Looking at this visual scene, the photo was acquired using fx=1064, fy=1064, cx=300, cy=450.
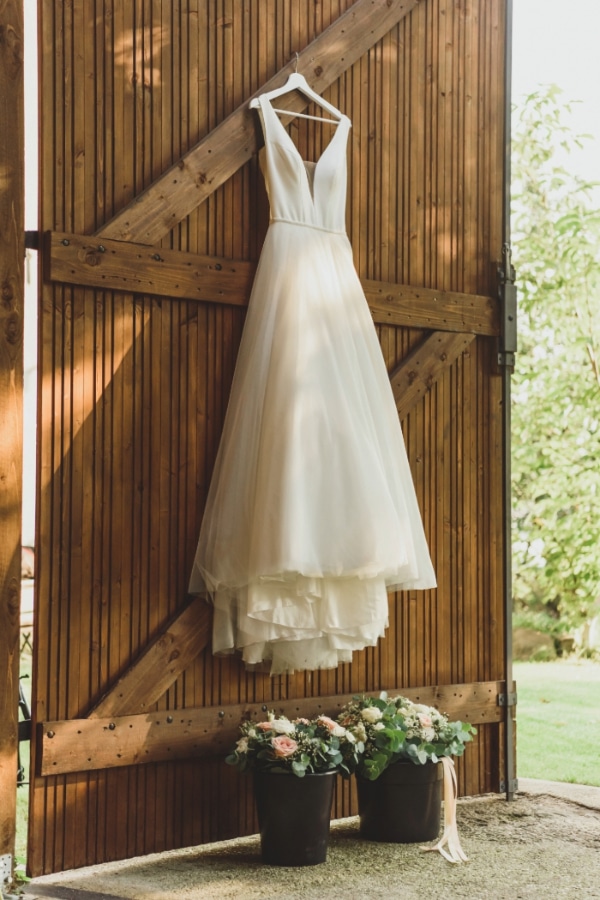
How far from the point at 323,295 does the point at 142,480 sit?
808 millimetres

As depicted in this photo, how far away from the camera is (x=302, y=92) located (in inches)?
140

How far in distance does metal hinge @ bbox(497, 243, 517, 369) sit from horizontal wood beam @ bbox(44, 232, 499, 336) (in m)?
0.27

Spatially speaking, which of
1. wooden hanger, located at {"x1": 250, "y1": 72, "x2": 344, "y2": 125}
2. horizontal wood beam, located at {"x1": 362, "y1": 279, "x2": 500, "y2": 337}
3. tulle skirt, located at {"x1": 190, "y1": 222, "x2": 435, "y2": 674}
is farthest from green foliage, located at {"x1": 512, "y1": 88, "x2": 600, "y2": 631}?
tulle skirt, located at {"x1": 190, "y1": 222, "x2": 435, "y2": 674}

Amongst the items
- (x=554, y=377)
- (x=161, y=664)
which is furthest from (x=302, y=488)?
(x=554, y=377)

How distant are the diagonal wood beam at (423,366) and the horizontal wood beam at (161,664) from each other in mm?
1051

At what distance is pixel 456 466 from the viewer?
12.9 feet

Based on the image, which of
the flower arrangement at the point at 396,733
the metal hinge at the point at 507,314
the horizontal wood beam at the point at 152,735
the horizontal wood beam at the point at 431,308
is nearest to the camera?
the horizontal wood beam at the point at 152,735

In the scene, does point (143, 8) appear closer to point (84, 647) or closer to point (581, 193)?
point (84, 647)

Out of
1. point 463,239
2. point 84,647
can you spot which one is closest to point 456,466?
point 463,239

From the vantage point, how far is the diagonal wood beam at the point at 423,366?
12.3ft

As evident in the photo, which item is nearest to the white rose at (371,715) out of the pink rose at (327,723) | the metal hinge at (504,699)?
the pink rose at (327,723)

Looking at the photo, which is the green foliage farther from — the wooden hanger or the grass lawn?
the wooden hanger

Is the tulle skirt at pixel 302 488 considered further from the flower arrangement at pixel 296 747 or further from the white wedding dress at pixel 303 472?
the flower arrangement at pixel 296 747

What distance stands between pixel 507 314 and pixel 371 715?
1.66m
